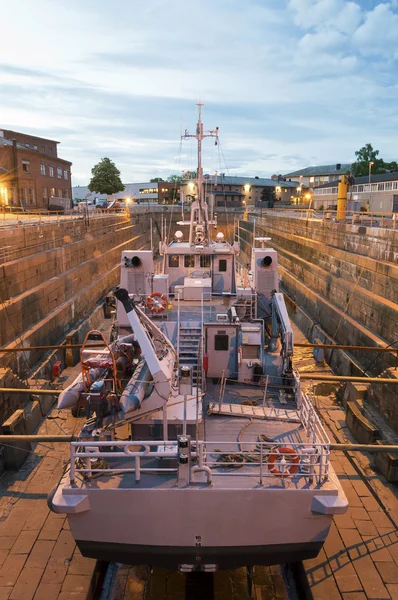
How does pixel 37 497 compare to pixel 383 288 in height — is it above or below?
below

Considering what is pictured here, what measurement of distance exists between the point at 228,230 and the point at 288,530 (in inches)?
2854

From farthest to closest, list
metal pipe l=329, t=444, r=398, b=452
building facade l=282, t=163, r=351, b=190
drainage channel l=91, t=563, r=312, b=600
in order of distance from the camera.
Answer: building facade l=282, t=163, r=351, b=190 → metal pipe l=329, t=444, r=398, b=452 → drainage channel l=91, t=563, r=312, b=600

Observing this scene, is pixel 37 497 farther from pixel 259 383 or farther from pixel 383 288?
pixel 383 288

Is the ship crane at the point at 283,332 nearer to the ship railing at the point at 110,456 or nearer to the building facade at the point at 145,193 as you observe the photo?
the ship railing at the point at 110,456

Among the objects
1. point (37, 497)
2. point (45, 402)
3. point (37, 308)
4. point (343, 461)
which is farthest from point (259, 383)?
point (37, 308)

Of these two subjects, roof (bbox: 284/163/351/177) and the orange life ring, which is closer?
the orange life ring

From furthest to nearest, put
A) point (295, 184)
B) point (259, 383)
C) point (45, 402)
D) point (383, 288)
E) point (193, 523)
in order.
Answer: point (295, 184) → point (383, 288) → point (45, 402) → point (259, 383) → point (193, 523)

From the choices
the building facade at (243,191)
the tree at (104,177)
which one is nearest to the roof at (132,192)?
the building facade at (243,191)

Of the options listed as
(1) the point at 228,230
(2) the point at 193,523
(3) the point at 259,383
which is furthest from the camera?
(1) the point at 228,230

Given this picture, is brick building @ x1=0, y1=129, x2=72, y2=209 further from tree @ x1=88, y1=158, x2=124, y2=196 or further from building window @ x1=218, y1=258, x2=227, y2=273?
building window @ x1=218, y1=258, x2=227, y2=273

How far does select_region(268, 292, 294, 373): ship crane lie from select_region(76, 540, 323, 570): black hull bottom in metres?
5.44

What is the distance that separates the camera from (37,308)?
20453 mm

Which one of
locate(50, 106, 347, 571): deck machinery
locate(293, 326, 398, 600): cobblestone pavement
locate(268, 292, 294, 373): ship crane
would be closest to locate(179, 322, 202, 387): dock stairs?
locate(50, 106, 347, 571): deck machinery

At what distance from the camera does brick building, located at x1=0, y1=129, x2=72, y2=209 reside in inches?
1913
